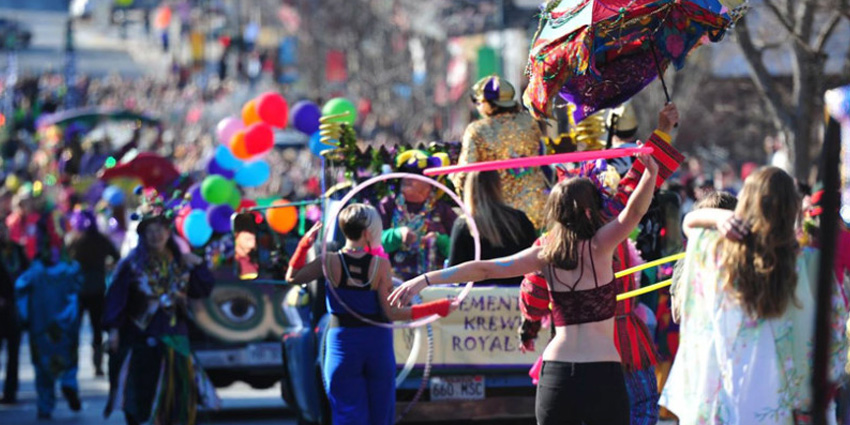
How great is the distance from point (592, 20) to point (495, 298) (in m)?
2.30

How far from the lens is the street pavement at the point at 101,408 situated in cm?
1285

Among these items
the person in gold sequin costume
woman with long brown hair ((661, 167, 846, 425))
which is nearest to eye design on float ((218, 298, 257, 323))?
the person in gold sequin costume

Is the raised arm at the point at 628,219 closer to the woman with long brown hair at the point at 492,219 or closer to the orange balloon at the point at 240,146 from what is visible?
the woman with long brown hair at the point at 492,219

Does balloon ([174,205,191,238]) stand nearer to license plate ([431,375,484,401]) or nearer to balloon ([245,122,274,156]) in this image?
balloon ([245,122,274,156])

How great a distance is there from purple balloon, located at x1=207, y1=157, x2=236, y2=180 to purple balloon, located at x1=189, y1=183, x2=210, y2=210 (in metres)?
0.69

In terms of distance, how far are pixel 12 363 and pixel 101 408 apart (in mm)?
1122

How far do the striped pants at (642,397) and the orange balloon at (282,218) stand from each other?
4.07m

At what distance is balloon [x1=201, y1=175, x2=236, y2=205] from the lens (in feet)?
42.0

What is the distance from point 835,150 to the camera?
3932mm

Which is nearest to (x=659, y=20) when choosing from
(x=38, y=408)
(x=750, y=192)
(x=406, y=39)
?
(x=750, y=192)

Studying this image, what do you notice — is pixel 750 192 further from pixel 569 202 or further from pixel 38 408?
pixel 38 408

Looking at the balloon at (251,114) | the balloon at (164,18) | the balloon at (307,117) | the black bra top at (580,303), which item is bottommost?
the black bra top at (580,303)

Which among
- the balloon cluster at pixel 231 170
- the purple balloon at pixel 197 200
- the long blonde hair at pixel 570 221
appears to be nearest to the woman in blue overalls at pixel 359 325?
the long blonde hair at pixel 570 221

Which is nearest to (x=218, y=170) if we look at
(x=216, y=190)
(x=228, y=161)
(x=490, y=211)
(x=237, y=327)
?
(x=228, y=161)
